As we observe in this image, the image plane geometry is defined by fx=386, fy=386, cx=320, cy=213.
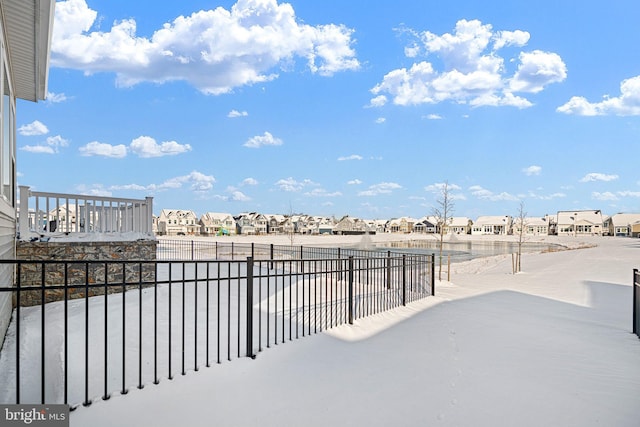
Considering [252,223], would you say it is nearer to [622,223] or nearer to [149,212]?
[149,212]

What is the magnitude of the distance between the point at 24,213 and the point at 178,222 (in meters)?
77.3

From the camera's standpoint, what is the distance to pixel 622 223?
3447 inches

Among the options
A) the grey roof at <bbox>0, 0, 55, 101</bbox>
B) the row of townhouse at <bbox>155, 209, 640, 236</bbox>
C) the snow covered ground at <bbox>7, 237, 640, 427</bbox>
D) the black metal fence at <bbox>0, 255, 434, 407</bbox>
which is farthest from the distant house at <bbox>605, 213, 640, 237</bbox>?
the grey roof at <bbox>0, 0, 55, 101</bbox>

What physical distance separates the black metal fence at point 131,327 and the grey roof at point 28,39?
4304 millimetres

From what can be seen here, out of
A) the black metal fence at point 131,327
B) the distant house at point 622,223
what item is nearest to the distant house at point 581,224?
the distant house at point 622,223

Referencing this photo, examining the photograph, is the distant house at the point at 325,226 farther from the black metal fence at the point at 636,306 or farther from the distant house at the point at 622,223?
the black metal fence at the point at 636,306

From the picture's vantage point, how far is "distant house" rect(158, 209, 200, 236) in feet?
266

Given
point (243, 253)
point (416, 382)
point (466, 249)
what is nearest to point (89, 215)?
point (416, 382)

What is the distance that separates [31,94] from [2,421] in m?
10.1

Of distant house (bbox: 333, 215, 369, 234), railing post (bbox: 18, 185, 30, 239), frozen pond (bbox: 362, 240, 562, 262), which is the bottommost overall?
frozen pond (bbox: 362, 240, 562, 262)

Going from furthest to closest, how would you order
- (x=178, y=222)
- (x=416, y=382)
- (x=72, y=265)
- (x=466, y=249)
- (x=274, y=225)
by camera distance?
(x=274, y=225) → (x=178, y=222) → (x=466, y=249) → (x=72, y=265) → (x=416, y=382)

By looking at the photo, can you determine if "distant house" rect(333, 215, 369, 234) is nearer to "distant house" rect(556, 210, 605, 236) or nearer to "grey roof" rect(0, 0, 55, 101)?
"distant house" rect(556, 210, 605, 236)

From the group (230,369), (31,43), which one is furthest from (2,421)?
(31,43)

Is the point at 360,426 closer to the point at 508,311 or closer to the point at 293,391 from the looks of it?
the point at 293,391
